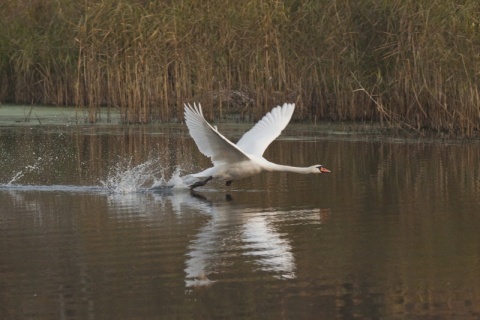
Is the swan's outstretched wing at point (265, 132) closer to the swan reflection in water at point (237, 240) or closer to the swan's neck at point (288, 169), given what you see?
the swan's neck at point (288, 169)

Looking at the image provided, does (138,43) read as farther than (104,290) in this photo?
Yes

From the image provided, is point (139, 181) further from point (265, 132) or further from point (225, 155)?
point (265, 132)

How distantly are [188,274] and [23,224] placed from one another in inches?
114

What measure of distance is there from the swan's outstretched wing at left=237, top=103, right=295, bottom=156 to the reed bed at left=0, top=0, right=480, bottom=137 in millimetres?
4148

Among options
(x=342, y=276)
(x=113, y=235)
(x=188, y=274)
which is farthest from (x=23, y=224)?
(x=342, y=276)

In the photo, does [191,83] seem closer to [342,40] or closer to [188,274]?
[342,40]

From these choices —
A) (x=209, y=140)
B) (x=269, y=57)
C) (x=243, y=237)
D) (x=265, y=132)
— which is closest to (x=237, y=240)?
(x=243, y=237)

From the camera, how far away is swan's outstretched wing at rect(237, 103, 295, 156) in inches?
557

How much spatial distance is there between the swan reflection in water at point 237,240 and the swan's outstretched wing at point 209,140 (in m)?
0.59

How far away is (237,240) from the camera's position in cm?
996

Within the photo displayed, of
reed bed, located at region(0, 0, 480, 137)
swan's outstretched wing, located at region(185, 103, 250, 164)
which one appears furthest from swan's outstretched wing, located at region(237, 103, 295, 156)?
reed bed, located at region(0, 0, 480, 137)

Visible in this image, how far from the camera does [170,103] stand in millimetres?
21172

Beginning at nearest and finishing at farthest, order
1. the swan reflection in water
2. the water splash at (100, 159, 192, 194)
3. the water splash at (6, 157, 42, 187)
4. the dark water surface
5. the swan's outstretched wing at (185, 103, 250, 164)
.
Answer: the dark water surface → the swan reflection in water → the swan's outstretched wing at (185, 103, 250, 164) → the water splash at (100, 159, 192, 194) → the water splash at (6, 157, 42, 187)

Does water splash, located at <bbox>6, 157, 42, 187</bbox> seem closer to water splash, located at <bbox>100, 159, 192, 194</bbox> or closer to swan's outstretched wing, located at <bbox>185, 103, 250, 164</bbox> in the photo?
water splash, located at <bbox>100, 159, 192, 194</bbox>
